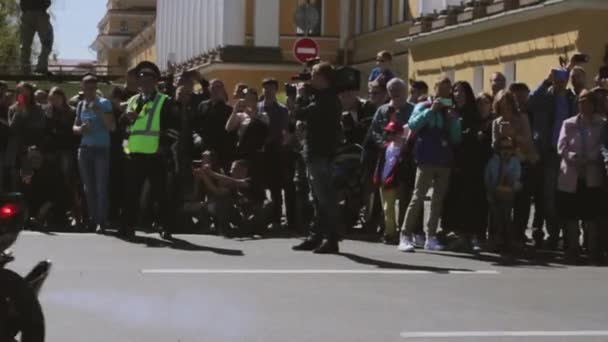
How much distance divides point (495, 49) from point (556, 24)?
15.7 feet

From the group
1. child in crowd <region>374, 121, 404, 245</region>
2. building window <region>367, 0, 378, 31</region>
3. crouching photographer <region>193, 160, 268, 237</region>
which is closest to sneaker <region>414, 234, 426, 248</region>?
child in crowd <region>374, 121, 404, 245</region>

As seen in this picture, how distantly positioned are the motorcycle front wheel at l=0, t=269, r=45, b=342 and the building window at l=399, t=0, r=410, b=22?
4686 cm

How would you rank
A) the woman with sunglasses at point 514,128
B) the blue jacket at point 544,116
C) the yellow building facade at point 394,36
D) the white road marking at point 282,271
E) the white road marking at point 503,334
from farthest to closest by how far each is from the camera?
the yellow building facade at point 394,36, the blue jacket at point 544,116, the woman with sunglasses at point 514,128, the white road marking at point 282,271, the white road marking at point 503,334

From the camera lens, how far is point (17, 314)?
8.09 meters

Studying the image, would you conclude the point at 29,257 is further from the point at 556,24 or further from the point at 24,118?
the point at 556,24

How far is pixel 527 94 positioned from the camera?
58.4 feet

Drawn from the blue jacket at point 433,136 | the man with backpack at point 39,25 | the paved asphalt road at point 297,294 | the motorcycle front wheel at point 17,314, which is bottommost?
the paved asphalt road at point 297,294

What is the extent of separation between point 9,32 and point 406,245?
66.7 m

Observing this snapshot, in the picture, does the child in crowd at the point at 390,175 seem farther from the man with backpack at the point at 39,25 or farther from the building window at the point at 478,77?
the building window at the point at 478,77

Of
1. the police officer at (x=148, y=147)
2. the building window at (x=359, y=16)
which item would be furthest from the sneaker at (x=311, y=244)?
the building window at (x=359, y=16)

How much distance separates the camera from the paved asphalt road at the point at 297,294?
11.5 meters

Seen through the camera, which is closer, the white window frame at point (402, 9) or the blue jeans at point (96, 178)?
the blue jeans at point (96, 178)

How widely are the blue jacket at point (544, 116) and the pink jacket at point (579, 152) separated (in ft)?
2.90

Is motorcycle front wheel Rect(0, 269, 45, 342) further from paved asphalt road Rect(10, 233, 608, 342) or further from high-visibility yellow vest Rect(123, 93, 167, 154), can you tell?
high-visibility yellow vest Rect(123, 93, 167, 154)
